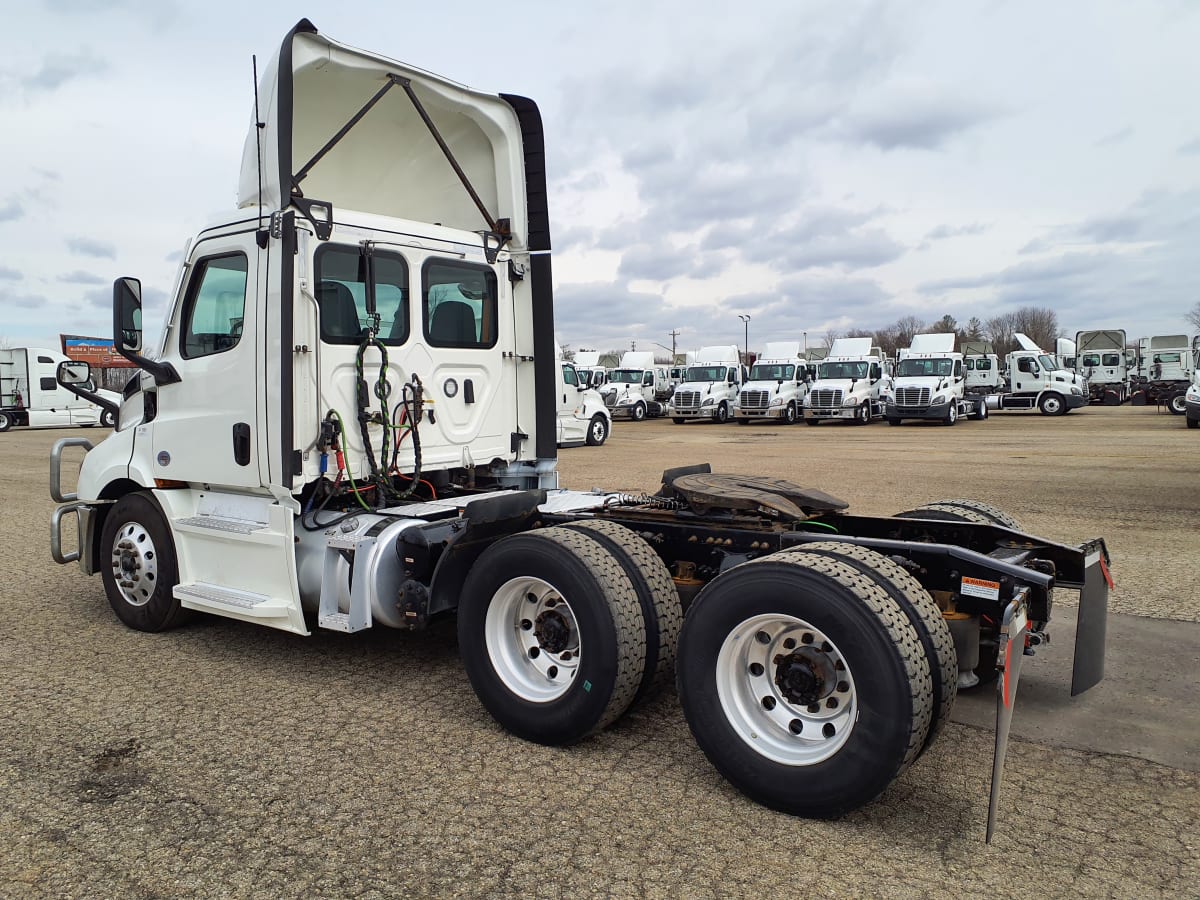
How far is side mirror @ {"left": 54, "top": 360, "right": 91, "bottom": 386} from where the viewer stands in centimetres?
570

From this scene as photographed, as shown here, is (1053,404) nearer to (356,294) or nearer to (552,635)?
(356,294)

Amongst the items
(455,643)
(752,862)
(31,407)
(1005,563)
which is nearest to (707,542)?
(1005,563)

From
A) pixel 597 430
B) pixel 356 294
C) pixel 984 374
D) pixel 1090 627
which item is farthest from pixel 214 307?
pixel 984 374

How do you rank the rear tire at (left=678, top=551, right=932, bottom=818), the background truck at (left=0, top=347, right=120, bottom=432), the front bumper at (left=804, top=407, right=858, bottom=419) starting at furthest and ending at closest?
the background truck at (left=0, top=347, right=120, bottom=432) → the front bumper at (left=804, top=407, right=858, bottom=419) → the rear tire at (left=678, top=551, right=932, bottom=818)

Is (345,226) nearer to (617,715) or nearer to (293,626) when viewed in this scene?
(293,626)

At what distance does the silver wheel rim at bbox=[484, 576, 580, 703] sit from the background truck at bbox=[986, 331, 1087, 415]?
33959 mm

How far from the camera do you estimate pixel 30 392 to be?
32781 mm

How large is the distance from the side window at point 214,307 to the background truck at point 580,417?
638 inches

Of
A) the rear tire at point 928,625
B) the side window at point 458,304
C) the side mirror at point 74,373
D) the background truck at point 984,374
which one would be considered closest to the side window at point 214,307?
the side mirror at point 74,373

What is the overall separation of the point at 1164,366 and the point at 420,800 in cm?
4460

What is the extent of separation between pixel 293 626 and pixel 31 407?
34454 millimetres

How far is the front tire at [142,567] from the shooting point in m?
5.72

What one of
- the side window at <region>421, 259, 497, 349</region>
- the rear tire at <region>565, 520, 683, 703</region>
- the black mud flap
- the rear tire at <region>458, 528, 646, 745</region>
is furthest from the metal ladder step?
the black mud flap

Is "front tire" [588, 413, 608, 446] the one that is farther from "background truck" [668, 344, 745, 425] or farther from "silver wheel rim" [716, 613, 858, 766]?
"silver wheel rim" [716, 613, 858, 766]
